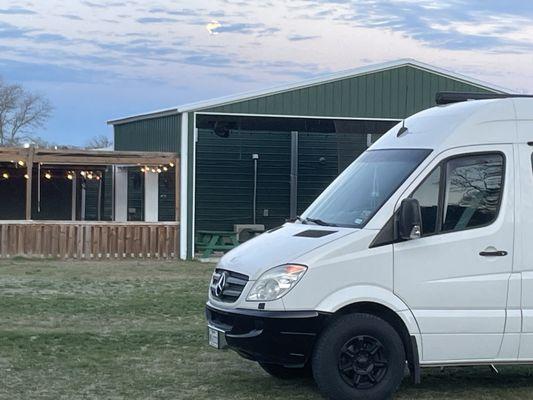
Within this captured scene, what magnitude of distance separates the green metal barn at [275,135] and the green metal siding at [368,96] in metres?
0.03

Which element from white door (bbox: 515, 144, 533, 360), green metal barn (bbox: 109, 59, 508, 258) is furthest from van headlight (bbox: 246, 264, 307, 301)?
green metal barn (bbox: 109, 59, 508, 258)

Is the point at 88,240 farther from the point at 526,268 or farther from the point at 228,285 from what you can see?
the point at 526,268

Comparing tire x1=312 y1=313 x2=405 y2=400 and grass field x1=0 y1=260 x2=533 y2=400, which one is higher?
tire x1=312 y1=313 x2=405 y2=400

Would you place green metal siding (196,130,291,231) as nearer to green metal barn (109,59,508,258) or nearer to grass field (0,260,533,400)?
green metal barn (109,59,508,258)

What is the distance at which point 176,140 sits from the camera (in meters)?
21.4

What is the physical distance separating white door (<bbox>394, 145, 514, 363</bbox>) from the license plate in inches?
58.2

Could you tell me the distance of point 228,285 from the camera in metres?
6.97

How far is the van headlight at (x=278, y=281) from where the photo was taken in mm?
6531

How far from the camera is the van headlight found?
6531mm

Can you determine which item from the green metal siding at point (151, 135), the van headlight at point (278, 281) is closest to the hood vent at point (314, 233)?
the van headlight at point (278, 281)

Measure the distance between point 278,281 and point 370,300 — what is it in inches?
29.6

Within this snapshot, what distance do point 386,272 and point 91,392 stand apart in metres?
2.68

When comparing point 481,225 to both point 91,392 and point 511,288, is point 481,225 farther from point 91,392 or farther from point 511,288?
point 91,392

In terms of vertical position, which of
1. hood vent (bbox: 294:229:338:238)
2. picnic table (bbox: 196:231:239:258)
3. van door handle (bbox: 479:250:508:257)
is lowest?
picnic table (bbox: 196:231:239:258)
